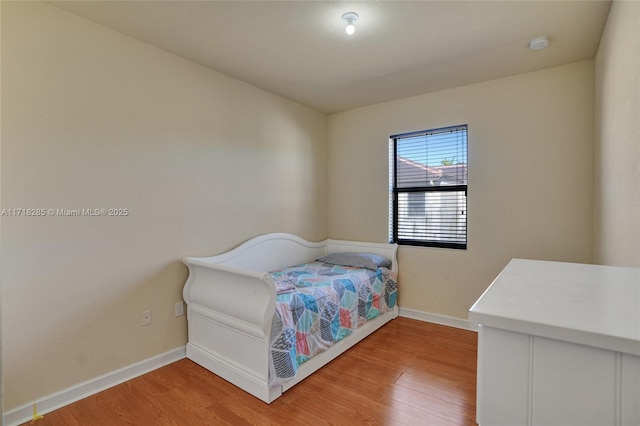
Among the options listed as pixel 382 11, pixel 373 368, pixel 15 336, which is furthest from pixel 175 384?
pixel 382 11

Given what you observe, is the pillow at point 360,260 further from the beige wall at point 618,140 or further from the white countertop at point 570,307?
the white countertop at point 570,307

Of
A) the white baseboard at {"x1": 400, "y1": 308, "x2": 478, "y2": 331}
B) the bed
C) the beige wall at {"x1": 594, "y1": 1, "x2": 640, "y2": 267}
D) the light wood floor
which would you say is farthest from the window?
the light wood floor

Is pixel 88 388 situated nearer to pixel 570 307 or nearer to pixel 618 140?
pixel 570 307

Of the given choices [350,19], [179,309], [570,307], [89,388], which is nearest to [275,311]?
[179,309]

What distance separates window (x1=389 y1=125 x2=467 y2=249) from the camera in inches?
126

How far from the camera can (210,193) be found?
273 centimetres

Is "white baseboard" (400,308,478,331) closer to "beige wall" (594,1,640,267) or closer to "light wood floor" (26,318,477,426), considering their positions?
"light wood floor" (26,318,477,426)

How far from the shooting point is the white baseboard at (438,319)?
3107mm

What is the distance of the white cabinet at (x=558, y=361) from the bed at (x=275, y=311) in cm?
143

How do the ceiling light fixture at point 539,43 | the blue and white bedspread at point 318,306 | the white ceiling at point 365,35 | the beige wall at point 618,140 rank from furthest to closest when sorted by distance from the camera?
1. the ceiling light fixture at point 539,43
2. the blue and white bedspread at point 318,306
3. the white ceiling at point 365,35
4. the beige wall at point 618,140

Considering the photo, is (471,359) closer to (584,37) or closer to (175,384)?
(175,384)

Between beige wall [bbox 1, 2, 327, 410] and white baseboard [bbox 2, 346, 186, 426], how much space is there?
0.04 meters

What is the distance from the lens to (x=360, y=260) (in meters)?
3.29

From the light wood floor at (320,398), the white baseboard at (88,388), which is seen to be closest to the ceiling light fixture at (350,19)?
the light wood floor at (320,398)
